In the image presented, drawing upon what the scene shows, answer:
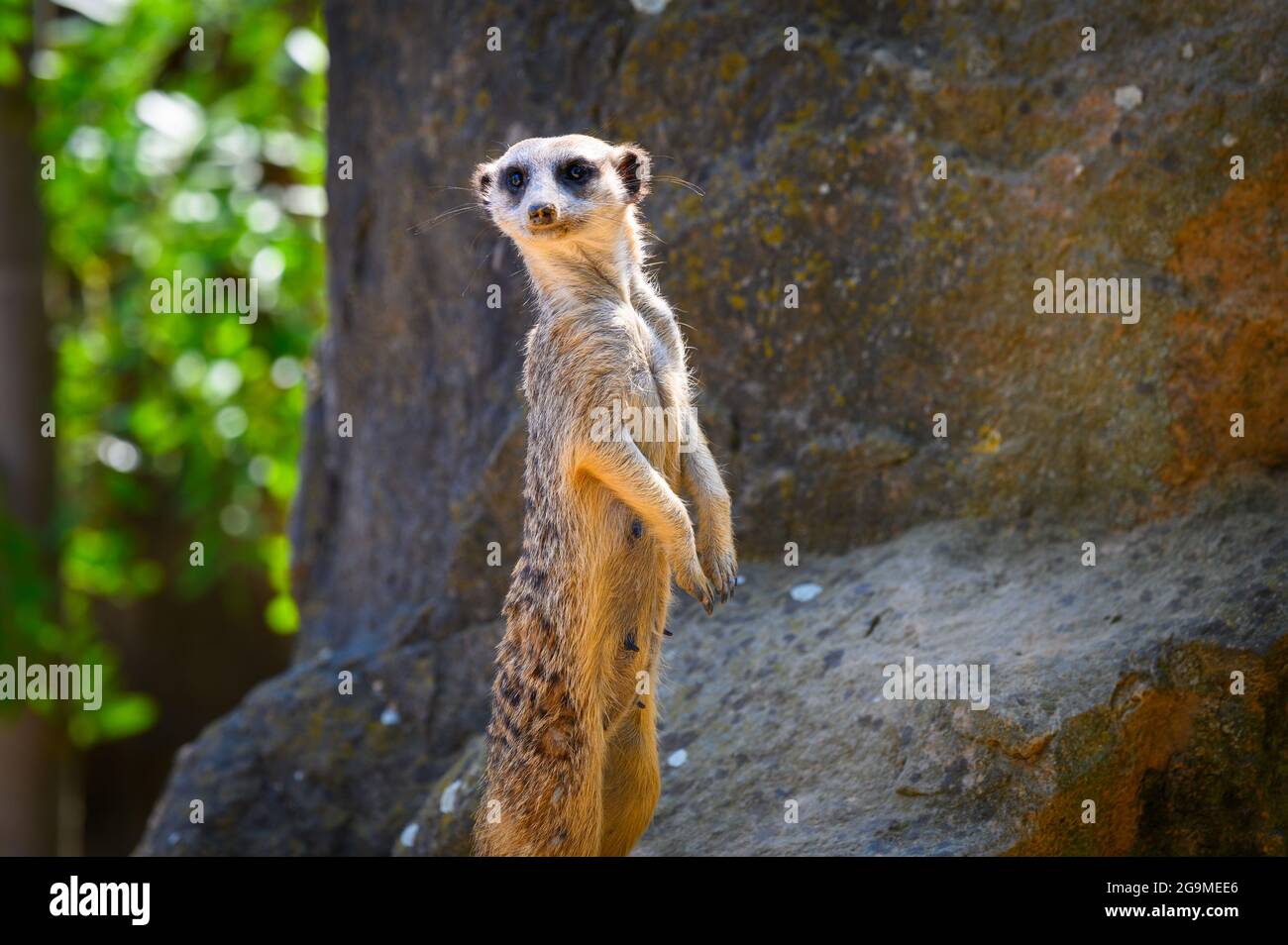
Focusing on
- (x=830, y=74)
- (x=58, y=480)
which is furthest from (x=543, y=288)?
(x=58, y=480)

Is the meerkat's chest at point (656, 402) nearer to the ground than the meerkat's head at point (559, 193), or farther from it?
nearer to the ground

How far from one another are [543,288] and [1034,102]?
2181mm

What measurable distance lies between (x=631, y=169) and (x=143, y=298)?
596 centimetres

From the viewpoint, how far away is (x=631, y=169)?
5129mm

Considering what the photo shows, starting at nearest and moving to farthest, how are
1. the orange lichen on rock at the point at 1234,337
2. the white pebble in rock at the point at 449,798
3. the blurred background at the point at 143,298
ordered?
the orange lichen on rock at the point at 1234,337
the white pebble in rock at the point at 449,798
the blurred background at the point at 143,298

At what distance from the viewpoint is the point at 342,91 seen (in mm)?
7484

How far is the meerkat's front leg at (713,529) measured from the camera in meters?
5.04

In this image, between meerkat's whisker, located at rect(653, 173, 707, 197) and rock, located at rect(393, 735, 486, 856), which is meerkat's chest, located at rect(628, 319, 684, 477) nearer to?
meerkat's whisker, located at rect(653, 173, 707, 197)

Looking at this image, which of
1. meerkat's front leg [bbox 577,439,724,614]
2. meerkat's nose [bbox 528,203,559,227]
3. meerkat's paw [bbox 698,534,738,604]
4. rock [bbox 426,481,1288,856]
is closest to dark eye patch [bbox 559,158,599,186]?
meerkat's nose [bbox 528,203,559,227]

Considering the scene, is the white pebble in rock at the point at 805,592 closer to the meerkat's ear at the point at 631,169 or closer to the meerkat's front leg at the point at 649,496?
the meerkat's front leg at the point at 649,496

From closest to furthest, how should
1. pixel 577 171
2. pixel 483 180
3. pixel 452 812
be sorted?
pixel 577 171
pixel 483 180
pixel 452 812

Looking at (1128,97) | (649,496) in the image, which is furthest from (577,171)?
(1128,97)

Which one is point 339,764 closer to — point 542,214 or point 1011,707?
point 542,214

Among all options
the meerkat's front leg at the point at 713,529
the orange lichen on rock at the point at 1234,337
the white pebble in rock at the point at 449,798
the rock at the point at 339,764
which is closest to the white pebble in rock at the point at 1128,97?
the orange lichen on rock at the point at 1234,337
